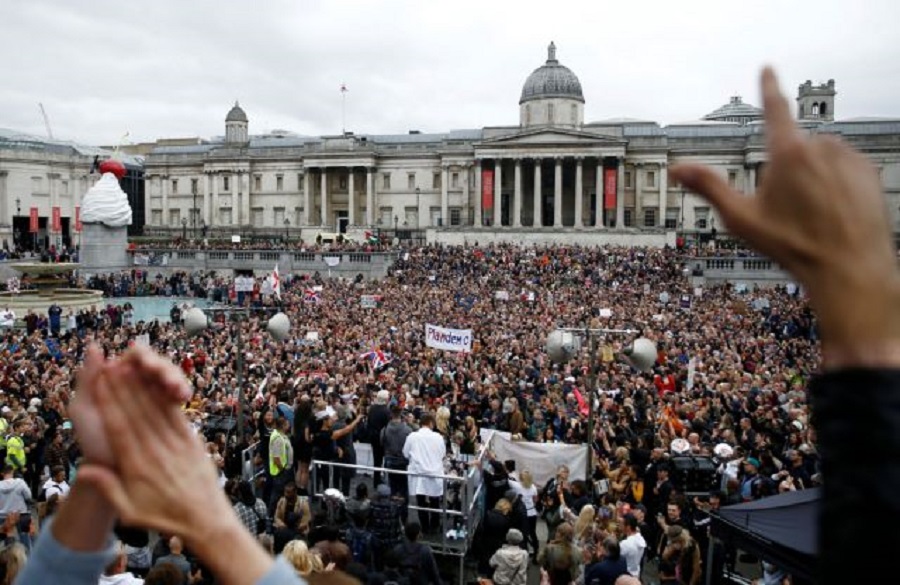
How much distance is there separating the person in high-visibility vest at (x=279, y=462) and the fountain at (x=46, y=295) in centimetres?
2970

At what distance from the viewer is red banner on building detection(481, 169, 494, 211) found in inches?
3142

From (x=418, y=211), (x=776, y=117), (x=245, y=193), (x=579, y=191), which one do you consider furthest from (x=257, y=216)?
(x=776, y=117)

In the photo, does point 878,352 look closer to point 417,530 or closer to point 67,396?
point 417,530

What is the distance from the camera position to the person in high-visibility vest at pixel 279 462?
12.2m

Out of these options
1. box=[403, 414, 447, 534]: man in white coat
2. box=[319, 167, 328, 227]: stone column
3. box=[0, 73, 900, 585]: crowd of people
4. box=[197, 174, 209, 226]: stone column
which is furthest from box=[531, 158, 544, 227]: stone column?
box=[403, 414, 447, 534]: man in white coat

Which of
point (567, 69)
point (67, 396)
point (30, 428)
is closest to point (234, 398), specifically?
point (67, 396)

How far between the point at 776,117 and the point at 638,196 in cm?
8203

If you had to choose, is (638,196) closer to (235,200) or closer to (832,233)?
(235,200)

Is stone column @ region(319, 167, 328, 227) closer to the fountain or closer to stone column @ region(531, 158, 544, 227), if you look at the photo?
stone column @ region(531, 158, 544, 227)

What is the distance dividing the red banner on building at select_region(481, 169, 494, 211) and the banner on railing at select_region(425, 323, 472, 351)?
60076mm

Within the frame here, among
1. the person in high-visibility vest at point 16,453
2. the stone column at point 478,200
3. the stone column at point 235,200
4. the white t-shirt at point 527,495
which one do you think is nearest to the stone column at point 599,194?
the stone column at point 478,200

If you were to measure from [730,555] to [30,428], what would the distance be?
12.0 meters

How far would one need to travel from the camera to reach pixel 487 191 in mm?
80000

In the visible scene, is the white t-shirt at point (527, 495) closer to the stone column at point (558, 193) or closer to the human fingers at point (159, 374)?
the human fingers at point (159, 374)
